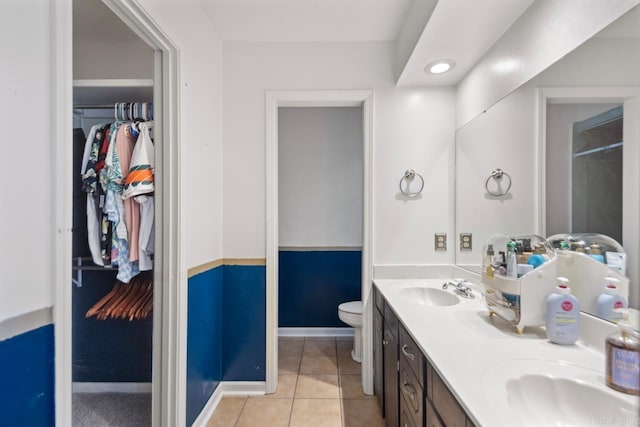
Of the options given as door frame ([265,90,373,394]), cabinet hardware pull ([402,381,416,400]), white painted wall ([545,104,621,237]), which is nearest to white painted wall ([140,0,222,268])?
door frame ([265,90,373,394])

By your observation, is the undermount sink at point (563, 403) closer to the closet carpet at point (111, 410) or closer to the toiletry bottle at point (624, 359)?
the toiletry bottle at point (624, 359)

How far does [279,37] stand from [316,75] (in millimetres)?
364

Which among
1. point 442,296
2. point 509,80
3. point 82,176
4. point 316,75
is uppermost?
point 316,75

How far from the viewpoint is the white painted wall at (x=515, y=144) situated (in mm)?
951

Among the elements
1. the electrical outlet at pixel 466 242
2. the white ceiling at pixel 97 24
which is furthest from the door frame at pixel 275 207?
the white ceiling at pixel 97 24

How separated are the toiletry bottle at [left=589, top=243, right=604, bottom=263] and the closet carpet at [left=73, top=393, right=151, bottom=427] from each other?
2.48 metres

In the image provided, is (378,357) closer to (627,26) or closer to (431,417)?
(431,417)

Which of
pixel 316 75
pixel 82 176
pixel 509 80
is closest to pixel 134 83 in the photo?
pixel 82 176

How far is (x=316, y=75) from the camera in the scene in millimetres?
2094

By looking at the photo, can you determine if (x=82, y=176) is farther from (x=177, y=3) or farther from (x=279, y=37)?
(x=279, y=37)

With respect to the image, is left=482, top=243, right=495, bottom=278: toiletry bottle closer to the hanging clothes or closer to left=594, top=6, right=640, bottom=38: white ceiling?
left=594, top=6, right=640, bottom=38: white ceiling

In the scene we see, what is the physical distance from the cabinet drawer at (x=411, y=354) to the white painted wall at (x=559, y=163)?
2.47 feet

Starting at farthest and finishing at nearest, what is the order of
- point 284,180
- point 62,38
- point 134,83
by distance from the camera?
point 284,180
point 134,83
point 62,38

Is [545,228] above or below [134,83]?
below
